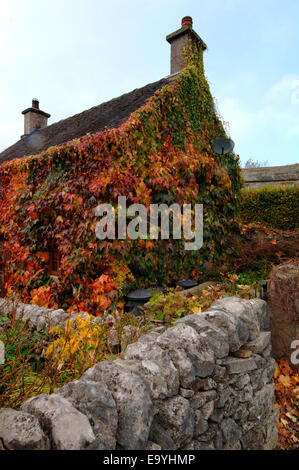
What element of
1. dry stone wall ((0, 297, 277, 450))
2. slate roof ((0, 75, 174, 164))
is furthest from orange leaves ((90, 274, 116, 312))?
slate roof ((0, 75, 174, 164))

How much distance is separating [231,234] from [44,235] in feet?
14.9

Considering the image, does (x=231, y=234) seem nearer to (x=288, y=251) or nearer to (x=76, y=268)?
(x=288, y=251)

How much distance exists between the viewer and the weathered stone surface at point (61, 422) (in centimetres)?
135

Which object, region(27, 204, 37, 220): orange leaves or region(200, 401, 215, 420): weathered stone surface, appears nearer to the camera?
region(200, 401, 215, 420): weathered stone surface

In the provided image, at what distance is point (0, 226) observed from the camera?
6.75 meters

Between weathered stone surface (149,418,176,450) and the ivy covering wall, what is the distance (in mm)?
2841

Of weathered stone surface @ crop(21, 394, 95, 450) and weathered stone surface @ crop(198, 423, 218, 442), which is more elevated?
weathered stone surface @ crop(21, 394, 95, 450)

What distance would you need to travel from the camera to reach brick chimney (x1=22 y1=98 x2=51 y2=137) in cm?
1470

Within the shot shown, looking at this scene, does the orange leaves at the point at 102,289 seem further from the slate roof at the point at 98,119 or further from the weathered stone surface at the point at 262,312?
the slate roof at the point at 98,119

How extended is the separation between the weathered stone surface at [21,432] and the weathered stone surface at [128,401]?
0.47 metres

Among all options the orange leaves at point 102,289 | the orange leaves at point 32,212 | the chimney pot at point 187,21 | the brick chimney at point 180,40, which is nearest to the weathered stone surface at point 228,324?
the orange leaves at point 102,289

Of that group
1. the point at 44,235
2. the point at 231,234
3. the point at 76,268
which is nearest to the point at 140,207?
the point at 76,268

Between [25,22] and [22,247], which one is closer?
[25,22]

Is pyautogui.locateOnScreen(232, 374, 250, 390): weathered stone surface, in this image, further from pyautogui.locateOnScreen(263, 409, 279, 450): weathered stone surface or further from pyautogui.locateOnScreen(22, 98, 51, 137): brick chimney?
pyautogui.locateOnScreen(22, 98, 51, 137): brick chimney
